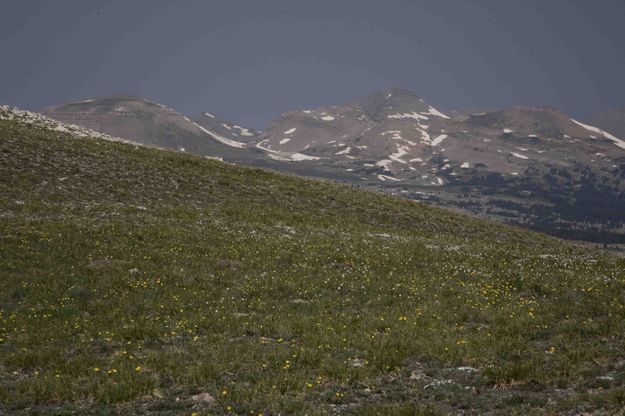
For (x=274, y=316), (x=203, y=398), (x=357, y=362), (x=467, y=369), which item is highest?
(x=467, y=369)

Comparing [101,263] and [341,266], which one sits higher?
[341,266]

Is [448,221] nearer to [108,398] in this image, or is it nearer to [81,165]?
[81,165]

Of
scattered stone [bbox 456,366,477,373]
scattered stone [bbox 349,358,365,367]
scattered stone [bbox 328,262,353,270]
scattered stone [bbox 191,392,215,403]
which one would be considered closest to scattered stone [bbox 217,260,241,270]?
scattered stone [bbox 328,262,353,270]

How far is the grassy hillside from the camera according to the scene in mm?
11727

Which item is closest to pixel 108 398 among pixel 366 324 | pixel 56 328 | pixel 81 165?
pixel 56 328

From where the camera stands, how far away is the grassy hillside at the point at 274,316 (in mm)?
11727

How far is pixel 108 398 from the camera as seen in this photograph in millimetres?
11422

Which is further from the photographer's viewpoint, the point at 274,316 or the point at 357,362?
the point at 274,316

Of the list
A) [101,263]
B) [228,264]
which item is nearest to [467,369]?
[228,264]

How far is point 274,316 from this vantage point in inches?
694

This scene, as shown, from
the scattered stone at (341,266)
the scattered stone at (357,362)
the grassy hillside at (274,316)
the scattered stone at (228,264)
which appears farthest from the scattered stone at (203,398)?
the scattered stone at (341,266)

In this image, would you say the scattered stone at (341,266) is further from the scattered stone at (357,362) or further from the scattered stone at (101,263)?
the scattered stone at (357,362)

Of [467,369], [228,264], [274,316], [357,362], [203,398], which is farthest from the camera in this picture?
[228,264]

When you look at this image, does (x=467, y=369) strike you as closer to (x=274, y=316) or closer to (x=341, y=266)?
(x=274, y=316)
